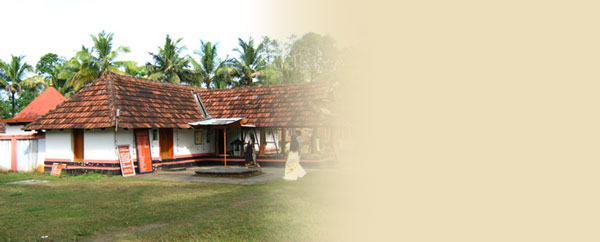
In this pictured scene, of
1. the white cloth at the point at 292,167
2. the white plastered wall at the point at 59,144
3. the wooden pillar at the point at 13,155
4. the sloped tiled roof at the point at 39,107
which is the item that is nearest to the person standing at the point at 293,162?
the white cloth at the point at 292,167

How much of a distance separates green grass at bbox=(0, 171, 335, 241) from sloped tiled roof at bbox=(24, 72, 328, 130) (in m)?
3.35

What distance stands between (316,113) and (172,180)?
1263 centimetres

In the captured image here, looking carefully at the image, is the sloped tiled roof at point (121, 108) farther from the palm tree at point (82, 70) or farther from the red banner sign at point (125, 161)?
the palm tree at point (82, 70)

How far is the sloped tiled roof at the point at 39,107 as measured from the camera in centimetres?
2197

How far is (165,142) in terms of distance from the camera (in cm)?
1788

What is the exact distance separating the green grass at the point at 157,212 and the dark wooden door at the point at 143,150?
2.98 metres

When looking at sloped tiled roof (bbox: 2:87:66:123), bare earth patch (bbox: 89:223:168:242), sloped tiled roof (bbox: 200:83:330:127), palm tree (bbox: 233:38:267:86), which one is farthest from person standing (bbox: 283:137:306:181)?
palm tree (bbox: 233:38:267:86)

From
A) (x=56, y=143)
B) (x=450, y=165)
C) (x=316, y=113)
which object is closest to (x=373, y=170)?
(x=450, y=165)

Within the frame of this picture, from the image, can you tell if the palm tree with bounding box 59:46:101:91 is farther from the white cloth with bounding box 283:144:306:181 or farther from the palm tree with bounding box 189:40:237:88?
A: the white cloth with bounding box 283:144:306:181

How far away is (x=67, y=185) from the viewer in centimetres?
1277

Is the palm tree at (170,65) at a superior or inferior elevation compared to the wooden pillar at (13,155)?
superior

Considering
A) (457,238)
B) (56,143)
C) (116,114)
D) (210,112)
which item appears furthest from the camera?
(210,112)

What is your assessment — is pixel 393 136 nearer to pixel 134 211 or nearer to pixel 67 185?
pixel 134 211

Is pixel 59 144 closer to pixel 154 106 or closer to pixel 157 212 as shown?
pixel 154 106
